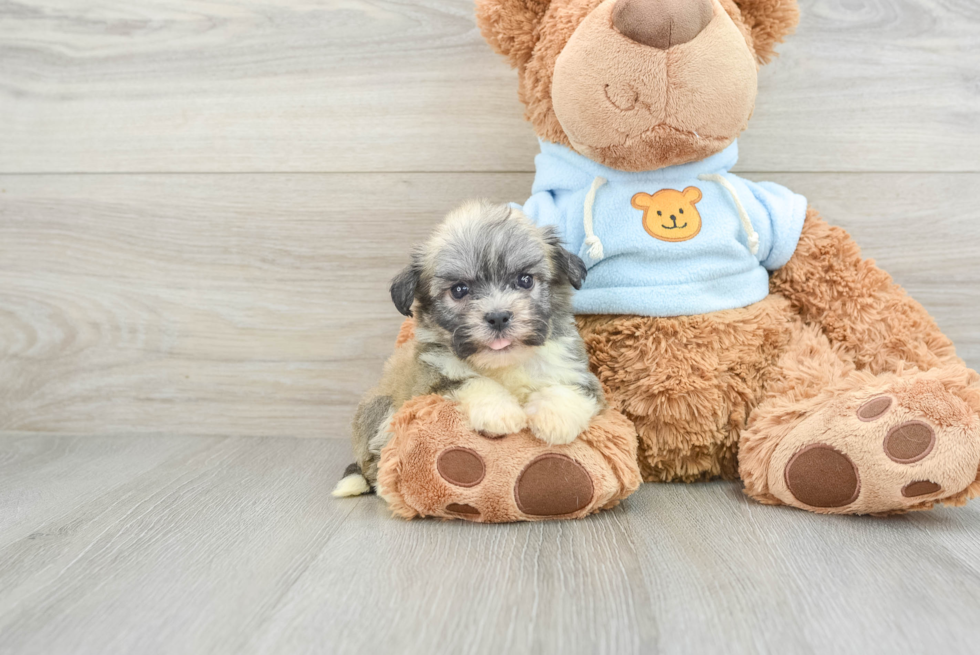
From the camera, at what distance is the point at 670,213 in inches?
61.3

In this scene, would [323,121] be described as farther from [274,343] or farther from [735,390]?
[735,390]

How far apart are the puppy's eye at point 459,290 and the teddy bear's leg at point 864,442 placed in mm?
649

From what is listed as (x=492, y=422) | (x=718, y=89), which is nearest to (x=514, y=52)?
(x=718, y=89)

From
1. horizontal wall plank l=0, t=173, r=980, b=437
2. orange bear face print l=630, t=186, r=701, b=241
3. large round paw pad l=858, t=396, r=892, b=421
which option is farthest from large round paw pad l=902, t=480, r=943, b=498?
horizontal wall plank l=0, t=173, r=980, b=437

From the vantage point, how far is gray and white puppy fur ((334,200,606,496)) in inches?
52.1

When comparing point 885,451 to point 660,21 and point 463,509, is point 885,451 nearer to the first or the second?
point 463,509

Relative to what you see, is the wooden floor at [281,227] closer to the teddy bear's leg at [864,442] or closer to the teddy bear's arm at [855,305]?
the teddy bear's leg at [864,442]

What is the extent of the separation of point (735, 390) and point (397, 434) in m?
0.70

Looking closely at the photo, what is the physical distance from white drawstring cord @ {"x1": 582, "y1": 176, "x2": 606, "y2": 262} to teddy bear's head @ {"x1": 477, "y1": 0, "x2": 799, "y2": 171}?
Answer: 0.05m

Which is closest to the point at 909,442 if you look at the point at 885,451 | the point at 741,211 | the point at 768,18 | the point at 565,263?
the point at 885,451

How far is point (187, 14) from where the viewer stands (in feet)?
6.67

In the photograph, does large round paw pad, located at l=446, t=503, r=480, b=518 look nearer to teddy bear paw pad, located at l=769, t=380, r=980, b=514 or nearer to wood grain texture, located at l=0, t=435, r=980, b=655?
wood grain texture, located at l=0, t=435, r=980, b=655

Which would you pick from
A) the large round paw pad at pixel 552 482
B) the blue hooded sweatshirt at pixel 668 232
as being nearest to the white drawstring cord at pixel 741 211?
the blue hooded sweatshirt at pixel 668 232

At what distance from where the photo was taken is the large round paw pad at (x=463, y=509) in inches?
54.3
